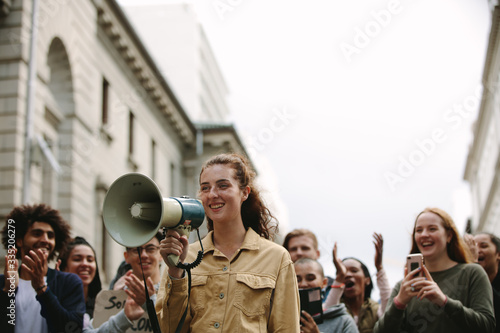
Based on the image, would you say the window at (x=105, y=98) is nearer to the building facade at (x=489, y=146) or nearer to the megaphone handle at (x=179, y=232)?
the building facade at (x=489, y=146)

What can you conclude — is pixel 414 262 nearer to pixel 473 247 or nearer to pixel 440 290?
pixel 440 290

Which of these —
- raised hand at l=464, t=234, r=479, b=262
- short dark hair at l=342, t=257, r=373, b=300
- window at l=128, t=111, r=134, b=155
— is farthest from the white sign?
window at l=128, t=111, r=134, b=155

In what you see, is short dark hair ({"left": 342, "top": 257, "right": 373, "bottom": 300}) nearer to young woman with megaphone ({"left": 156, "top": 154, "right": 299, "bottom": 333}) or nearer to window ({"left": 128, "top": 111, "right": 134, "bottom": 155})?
young woman with megaphone ({"left": 156, "top": 154, "right": 299, "bottom": 333})

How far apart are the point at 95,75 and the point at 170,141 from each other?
33.6 feet

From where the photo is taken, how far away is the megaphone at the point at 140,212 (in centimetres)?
350

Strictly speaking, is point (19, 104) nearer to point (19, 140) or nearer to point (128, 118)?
point (19, 140)

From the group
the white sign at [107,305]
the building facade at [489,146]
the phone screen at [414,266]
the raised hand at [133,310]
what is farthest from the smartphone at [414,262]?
the building facade at [489,146]

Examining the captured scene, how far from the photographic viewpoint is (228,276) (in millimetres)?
3707

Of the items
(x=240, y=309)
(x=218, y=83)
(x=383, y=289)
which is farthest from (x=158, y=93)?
(x=218, y=83)

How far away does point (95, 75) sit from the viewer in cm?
1989

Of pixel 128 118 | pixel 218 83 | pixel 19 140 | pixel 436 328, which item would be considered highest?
pixel 218 83

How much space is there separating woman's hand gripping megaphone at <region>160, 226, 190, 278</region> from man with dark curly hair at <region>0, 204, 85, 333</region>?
1.39 metres

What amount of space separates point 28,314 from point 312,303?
6.79 feet

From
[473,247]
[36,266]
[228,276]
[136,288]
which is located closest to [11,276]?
[36,266]
